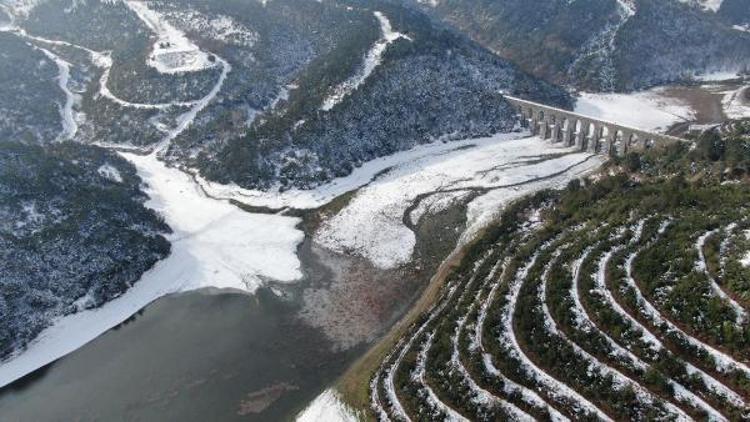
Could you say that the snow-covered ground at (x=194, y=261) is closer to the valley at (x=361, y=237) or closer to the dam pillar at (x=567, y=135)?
the valley at (x=361, y=237)

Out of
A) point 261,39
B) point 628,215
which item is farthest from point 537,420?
point 261,39

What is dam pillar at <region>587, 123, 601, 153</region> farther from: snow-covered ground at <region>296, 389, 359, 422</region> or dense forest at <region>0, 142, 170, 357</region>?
snow-covered ground at <region>296, 389, 359, 422</region>

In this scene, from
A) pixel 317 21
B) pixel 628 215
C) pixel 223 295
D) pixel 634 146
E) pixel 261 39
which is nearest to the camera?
pixel 628 215

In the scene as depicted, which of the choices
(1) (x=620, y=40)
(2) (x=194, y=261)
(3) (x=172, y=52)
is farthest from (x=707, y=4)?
(2) (x=194, y=261)

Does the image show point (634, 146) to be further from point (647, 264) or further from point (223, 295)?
point (223, 295)

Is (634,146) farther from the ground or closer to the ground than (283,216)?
farther from the ground

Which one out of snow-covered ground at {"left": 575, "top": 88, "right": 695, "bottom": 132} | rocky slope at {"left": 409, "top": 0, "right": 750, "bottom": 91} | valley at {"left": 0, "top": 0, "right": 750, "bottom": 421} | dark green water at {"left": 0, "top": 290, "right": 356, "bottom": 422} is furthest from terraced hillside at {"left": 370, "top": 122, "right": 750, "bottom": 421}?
rocky slope at {"left": 409, "top": 0, "right": 750, "bottom": 91}
